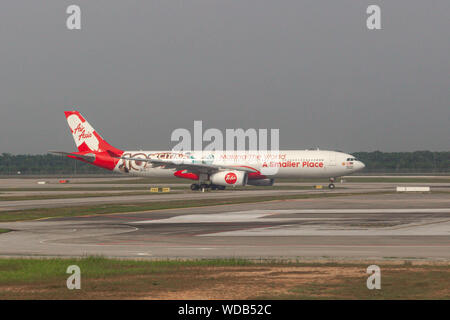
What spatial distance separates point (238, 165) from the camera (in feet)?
241

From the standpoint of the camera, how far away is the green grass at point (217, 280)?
14477mm

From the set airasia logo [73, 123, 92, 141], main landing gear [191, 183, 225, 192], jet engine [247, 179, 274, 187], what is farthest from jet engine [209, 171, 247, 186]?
airasia logo [73, 123, 92, 141]

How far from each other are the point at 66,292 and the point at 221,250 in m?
8.79

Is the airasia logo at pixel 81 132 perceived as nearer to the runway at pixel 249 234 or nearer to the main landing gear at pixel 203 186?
the main landing gear at pixel 203 186

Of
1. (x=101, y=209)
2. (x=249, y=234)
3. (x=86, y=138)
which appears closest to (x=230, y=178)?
(x=86, y=138)

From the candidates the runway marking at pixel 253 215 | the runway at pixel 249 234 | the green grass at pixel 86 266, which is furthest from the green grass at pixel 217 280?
the runway marking at pixel 253 215

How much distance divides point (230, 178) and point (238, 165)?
4.23 metres

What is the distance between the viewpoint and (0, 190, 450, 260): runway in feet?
73.8

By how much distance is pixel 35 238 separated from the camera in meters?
27.9

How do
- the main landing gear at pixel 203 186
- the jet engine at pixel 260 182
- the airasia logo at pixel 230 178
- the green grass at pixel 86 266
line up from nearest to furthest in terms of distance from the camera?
the green grass at pixel 86 266 → the airasia logo at pixel 230 178 → the main landing gear at pixel 203 186 → the jet engine at pixel 260 182

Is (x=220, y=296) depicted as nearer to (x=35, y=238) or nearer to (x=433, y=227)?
(x=35, y=238)

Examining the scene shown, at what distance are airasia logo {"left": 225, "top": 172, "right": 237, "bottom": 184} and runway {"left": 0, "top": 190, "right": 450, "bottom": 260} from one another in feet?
83.6

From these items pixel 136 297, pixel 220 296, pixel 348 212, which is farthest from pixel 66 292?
pixel 348 212

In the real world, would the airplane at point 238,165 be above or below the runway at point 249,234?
above
